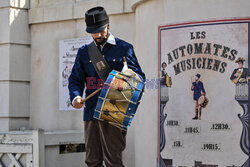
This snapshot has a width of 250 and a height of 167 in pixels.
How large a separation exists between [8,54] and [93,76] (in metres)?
3.99

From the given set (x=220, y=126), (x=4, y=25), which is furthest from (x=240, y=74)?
(x=4, y=25)

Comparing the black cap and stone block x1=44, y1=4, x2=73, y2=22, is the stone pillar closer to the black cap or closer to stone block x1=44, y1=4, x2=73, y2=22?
stone block x1=44, y1=4, x2=73, y2=22

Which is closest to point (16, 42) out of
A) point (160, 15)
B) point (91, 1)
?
point (91, 1)

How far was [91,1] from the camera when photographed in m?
8.05

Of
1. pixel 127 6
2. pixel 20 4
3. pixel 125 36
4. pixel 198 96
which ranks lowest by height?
pixel 198 96

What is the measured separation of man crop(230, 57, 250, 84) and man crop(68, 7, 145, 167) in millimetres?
1583

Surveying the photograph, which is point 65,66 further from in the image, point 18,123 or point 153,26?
point 153,26

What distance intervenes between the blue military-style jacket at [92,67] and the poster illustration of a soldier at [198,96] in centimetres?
145

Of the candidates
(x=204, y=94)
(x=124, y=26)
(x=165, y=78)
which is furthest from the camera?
(x=124, y=26)

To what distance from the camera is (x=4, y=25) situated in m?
8.63

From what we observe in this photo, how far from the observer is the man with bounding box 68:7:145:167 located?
470 cm

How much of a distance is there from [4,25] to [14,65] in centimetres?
69

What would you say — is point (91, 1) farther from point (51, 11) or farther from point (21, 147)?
point (21, 147)

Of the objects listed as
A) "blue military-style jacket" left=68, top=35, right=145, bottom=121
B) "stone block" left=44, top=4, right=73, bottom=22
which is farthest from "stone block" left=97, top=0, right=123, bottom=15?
"blue military-style jacket" left=68, top=35, right=145, bottom=121
